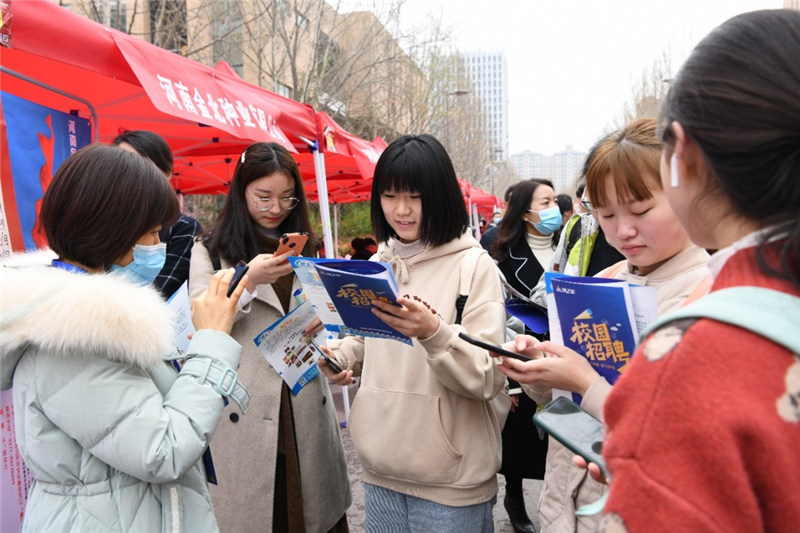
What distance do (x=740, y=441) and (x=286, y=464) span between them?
2.01 metres

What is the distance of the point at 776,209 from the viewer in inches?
26.4

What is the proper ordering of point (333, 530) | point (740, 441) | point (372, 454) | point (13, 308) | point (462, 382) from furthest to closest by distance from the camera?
point (333, 530), point (372, 454), point (462, 382), point (13, 308), point (740, 441)

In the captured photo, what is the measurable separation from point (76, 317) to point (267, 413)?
1133mm

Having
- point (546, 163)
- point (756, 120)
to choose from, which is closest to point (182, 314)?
point (756, 120)

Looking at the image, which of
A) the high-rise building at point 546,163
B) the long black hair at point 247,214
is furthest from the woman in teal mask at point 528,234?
the high-rise building at point 546,163

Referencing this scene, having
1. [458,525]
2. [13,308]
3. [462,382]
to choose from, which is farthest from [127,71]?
[458,525]

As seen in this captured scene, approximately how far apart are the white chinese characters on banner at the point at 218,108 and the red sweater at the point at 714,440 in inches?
110

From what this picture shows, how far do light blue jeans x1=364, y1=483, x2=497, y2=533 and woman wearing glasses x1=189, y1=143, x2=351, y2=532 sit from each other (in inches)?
16.2

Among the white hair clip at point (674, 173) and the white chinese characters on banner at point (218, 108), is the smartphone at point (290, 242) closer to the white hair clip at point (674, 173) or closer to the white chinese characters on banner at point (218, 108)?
the white chinese characters on banner at point (218, 108)

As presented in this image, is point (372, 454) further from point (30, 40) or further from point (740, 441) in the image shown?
point (30, 40)

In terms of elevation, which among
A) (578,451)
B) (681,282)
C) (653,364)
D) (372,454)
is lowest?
(372,454)

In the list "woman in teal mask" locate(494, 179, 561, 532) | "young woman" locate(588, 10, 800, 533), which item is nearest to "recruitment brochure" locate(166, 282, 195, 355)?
"young woman" locate(588, 10, 800, 533)

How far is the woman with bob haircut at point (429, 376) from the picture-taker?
5.79 feet

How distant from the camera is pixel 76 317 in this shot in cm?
124
